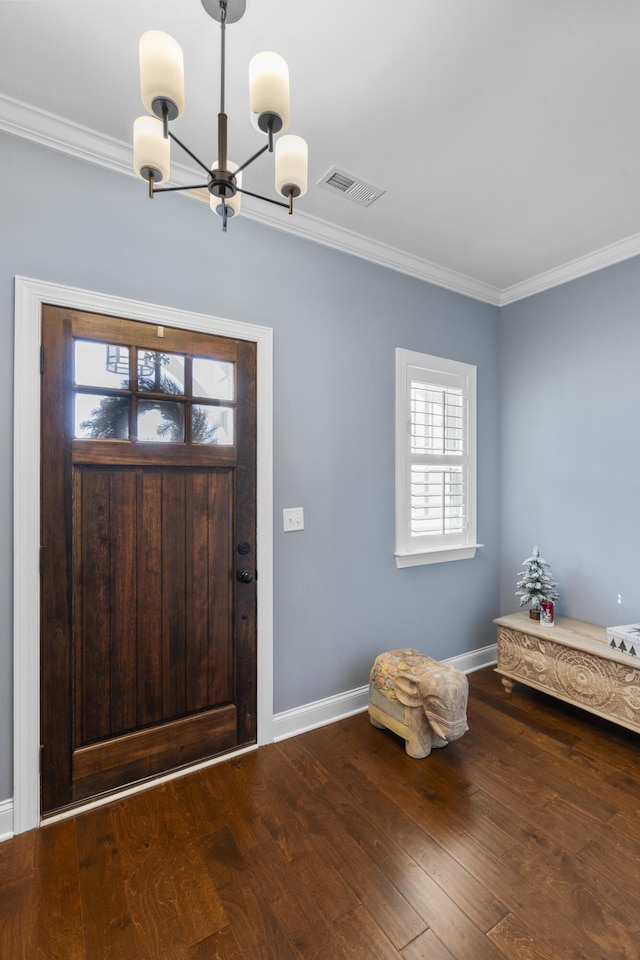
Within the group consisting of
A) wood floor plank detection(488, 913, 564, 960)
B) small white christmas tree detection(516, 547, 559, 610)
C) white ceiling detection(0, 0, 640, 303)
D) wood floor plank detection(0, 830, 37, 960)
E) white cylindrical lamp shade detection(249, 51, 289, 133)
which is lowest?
wood floor plank detection(0, 830, 37, 960)

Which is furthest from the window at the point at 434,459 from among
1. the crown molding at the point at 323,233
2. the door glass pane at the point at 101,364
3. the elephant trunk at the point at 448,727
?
the door glass pane at the point at 101,364

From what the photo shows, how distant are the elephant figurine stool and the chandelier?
215 centimetres

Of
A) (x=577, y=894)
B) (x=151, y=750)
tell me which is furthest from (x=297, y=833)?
(x=577, y=894)

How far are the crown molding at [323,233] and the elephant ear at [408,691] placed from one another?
8.16ft

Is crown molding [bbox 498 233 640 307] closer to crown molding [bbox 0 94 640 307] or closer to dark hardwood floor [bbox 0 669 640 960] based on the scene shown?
crown molding [bbox 0 94 640 307]

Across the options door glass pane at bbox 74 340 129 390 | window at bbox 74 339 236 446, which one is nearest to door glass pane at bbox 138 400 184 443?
window at bbox 74 339 236 446

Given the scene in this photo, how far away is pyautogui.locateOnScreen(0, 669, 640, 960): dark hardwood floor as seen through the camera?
139cm

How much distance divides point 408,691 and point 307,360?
1871 mm

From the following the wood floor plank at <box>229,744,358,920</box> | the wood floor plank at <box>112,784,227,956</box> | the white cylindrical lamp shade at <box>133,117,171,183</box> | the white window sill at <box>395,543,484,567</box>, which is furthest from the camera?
the white window sill at <box>395,543,484,567</box>

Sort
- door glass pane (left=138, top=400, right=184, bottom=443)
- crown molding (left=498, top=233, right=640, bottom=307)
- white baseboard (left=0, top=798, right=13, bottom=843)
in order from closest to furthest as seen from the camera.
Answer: white baseboard (left=0, top=798, right=13, bottom=843), door glass pane (left=138, top=400, right=184, bottom=443), crown molding (left=498, top=233, right=640, bottom=307)

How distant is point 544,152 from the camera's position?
6.81ft

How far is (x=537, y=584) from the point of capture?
3053 millimetres

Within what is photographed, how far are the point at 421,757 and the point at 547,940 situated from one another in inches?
37.2

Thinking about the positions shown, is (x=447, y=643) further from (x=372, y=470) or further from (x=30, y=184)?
(x=30, y=184)
